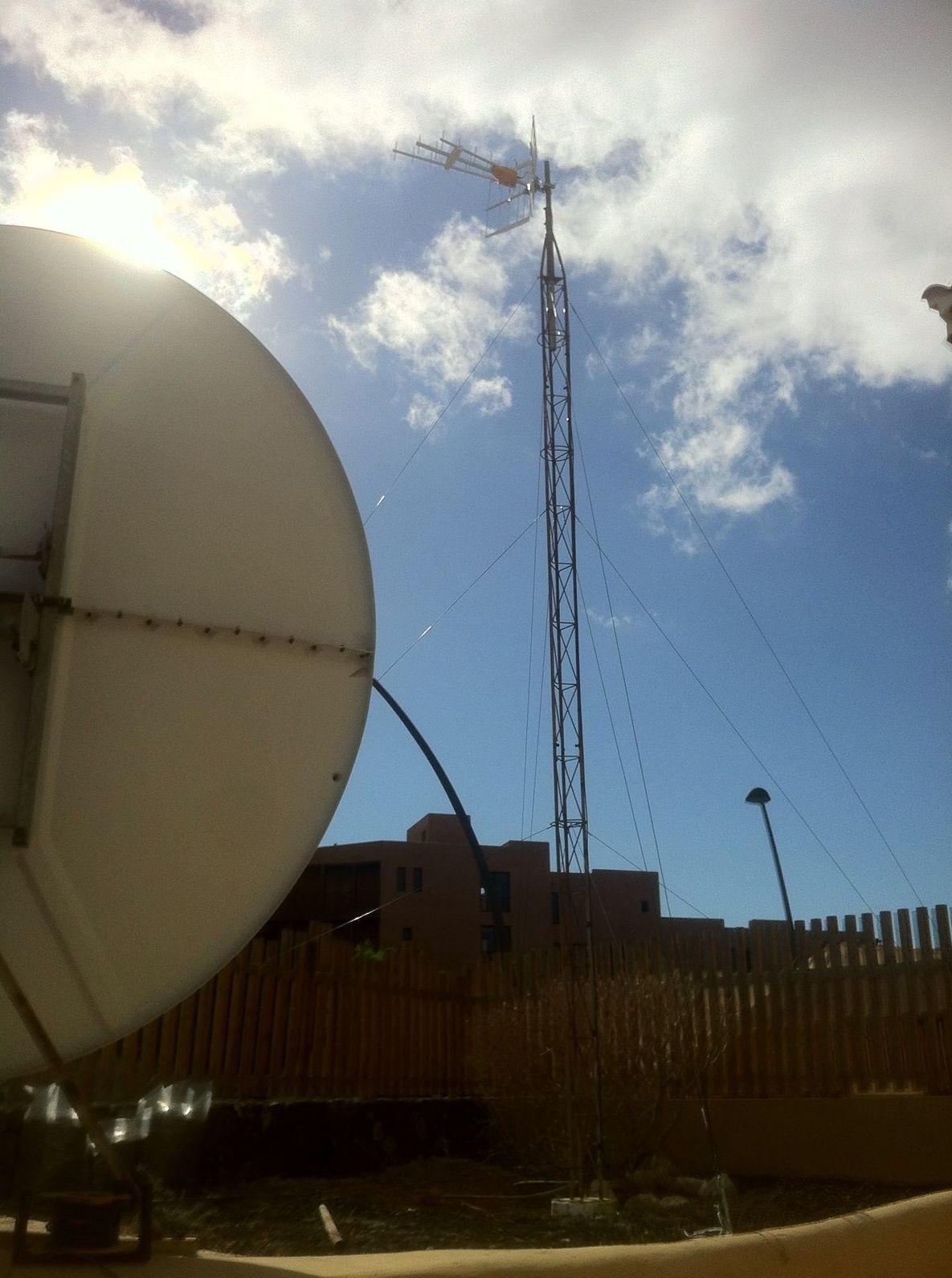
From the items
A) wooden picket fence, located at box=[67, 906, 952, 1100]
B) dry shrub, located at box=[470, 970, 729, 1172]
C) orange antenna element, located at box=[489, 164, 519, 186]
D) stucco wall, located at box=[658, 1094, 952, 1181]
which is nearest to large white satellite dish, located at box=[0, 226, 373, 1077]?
wooden picket fence, located at box=[67, 906, 952, 1100]

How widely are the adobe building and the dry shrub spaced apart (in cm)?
2386

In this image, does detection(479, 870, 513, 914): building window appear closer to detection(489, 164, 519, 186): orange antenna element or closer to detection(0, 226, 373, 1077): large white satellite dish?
detection(489, 164, 519, 186): orange antenna element

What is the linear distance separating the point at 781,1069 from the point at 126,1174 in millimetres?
6153

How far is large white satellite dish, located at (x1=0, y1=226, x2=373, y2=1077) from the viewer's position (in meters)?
2.59

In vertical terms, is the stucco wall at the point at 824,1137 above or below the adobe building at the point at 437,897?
below

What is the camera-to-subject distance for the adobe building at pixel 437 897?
3403cm

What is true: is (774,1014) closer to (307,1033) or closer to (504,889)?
(307,1033)

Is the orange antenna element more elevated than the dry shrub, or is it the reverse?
the orange antenna element

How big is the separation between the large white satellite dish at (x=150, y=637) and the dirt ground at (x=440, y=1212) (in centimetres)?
235

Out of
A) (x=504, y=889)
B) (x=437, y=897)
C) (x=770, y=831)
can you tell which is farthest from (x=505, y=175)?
(x=504, y=889)

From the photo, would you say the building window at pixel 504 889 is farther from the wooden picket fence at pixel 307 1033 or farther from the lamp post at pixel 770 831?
the wooden picket fence at pixel 307 1033

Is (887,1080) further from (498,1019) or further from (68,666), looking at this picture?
(68,666)

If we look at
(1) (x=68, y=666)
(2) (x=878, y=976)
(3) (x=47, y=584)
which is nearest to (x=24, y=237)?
(3) (x=47, y=584)

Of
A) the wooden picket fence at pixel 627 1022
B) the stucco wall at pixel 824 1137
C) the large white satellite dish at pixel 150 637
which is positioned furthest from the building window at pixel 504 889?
the large white satellite dish at pixel 150 637
